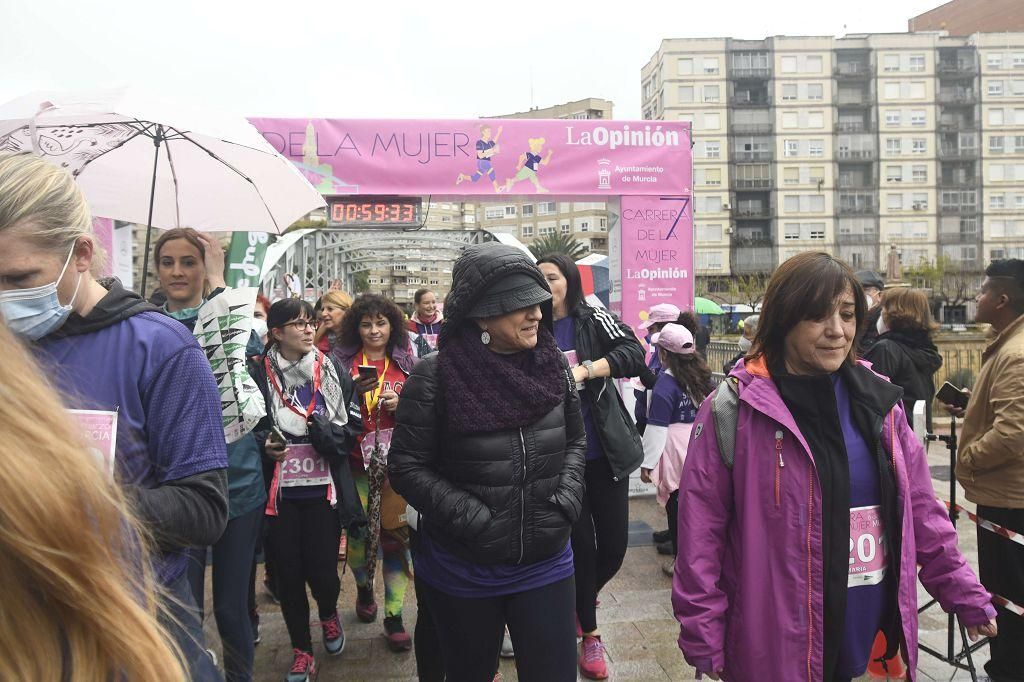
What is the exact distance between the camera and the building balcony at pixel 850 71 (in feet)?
233

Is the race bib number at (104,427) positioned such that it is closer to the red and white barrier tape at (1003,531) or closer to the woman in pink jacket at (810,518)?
the woman in pink jacket at (810,518)

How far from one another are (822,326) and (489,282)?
114 cm

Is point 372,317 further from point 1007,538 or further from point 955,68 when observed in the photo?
point 955,68

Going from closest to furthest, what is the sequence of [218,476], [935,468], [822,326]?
[218,476]
[822,326]
[935,468]

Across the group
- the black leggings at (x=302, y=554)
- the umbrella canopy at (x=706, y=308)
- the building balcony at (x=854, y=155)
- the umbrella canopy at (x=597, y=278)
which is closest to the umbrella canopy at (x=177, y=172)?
the black leggings at (x=302, y=554)

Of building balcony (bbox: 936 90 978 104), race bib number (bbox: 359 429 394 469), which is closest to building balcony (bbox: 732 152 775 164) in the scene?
building balcony (bbox: 936 90 978 104)

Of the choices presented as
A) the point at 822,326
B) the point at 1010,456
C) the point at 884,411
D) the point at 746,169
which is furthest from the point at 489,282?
the point at 746,169

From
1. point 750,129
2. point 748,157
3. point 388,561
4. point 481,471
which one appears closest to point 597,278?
point 388,561

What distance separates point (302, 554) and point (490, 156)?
4860 millimetres

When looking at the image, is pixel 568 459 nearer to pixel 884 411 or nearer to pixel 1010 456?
pixel 884 411

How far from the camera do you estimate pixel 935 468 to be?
893 centimetres

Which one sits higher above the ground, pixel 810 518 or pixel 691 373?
pixel 691 373

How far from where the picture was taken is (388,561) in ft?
14.3

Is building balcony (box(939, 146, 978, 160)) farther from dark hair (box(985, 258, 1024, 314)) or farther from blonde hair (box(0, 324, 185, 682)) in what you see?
blonde hair (box(0, 324, 185, 682))
